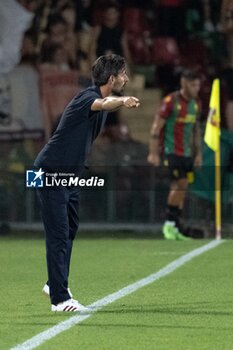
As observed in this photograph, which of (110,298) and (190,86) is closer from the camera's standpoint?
(110,298)

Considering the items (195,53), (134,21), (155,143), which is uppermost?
(134,21)

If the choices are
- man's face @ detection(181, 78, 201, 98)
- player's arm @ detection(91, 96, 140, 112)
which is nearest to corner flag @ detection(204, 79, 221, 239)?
man's face @ detection(181, 78, 201, 98)

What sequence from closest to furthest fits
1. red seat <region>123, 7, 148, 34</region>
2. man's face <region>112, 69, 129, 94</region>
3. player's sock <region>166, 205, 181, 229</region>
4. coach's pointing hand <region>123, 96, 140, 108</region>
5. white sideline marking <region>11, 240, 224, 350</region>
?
1. white sideline marking <region>11, 240, 224, 350</region>
2. coach's pointing hand <region>123, 96, 140, 108</region>
3. man's face <region>112, 69, 129, 94</region>
4. player's sock <region>166, 205, 181, 229</region>
5. red seat <region>123, 7, 148, 34</region>

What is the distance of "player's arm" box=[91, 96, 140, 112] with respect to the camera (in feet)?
31.7

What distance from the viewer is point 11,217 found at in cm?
2153

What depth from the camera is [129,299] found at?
11.5 metres

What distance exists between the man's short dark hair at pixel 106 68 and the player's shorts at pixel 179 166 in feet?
30.0

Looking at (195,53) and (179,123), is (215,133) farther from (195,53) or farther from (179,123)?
(195,53)

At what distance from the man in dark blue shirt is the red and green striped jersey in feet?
29.1

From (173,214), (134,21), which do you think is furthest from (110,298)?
(134,21)

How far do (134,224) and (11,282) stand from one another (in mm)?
8353

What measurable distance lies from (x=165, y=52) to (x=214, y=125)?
2.36 m

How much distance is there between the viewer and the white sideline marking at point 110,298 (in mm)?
8727

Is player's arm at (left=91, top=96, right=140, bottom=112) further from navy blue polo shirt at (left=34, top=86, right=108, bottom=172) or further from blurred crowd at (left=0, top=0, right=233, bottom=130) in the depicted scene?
blurred crowd at (left=0, top=0, right=233, bottom=130)
